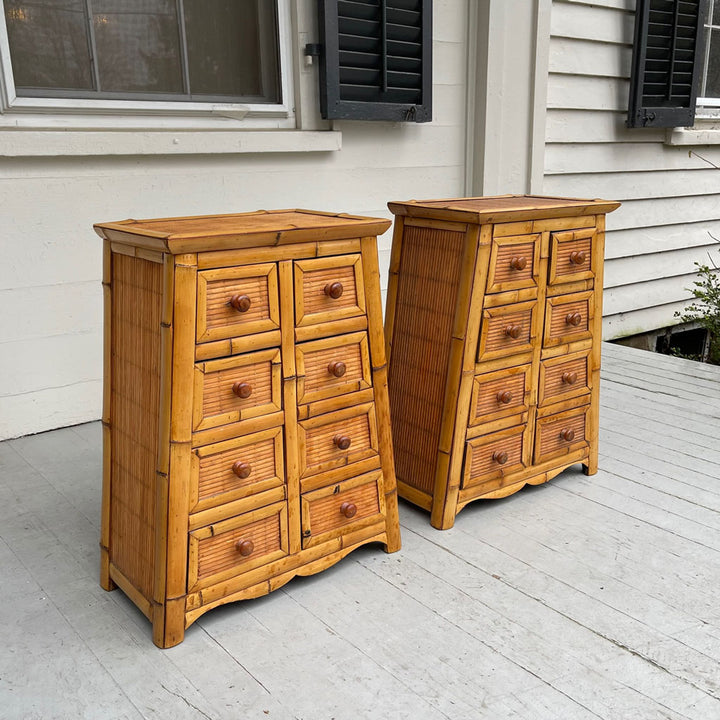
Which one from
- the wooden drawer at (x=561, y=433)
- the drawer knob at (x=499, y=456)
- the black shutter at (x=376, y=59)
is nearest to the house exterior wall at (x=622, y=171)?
the black shutter at (x=376, y=59)

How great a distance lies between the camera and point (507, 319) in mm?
2201

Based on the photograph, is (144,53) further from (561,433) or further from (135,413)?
(561,433)

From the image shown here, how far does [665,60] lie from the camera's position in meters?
4.32

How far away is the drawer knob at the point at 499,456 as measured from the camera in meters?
2.27

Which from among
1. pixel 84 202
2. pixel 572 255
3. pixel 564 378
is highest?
pixel 84 202

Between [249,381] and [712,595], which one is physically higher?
[249,381]

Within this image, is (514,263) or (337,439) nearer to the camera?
(337,439)

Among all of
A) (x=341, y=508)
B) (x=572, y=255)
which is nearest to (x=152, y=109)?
(x=572, y=255)

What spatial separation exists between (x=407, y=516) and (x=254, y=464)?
710 mm

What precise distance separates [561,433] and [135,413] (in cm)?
141

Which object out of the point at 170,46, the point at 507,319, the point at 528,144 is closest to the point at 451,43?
the point at 528,144

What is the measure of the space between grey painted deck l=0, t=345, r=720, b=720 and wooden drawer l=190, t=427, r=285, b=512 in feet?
1.03

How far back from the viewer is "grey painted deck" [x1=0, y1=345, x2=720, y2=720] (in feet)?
4.91

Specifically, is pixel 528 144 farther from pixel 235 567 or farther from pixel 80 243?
pixel 235 567
